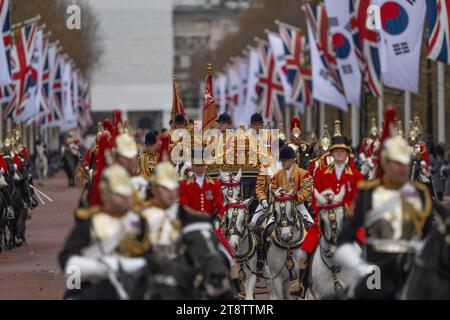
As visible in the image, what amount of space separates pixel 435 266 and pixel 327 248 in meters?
4.85

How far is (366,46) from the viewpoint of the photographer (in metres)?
42.0

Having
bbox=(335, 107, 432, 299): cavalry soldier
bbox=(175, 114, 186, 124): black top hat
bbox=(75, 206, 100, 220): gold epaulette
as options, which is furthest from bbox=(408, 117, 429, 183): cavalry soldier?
bbox=(75, 206, 100, 220): gold epaulette

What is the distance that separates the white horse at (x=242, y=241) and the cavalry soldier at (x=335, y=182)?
225 cm

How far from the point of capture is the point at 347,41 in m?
44.4

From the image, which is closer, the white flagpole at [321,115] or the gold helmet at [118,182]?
the gold helmet at [118,182]

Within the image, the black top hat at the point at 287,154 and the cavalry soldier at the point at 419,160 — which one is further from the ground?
the black top hat at the point at 287,154

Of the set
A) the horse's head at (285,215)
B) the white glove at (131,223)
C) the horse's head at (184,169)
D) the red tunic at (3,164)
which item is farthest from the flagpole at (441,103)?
the white glove at (131,223)

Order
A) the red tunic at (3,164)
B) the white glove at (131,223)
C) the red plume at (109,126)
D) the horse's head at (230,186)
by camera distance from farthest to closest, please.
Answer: the red tunic at (3,164)
the horse's head at (230,186)
the red plume at (109,126)
the white glove at (131,223)

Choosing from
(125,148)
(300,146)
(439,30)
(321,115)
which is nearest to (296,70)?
(321,115)

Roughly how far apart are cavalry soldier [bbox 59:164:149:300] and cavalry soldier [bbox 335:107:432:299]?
158 cm

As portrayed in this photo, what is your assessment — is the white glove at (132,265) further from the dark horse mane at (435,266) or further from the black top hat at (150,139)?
the black top hat at (150,139)

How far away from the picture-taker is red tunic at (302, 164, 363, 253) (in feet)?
56.2

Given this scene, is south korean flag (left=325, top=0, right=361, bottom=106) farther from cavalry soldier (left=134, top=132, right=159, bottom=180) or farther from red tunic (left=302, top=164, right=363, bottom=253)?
red tunic (left=302, top=164, right=363, bottom=253)

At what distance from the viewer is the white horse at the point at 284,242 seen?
19.4 metres
